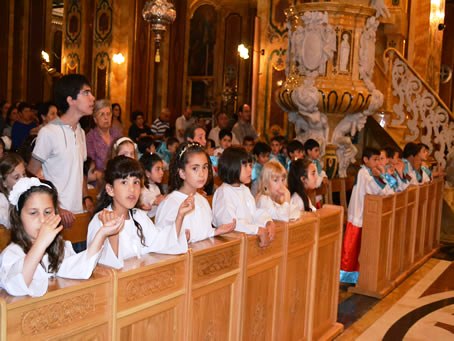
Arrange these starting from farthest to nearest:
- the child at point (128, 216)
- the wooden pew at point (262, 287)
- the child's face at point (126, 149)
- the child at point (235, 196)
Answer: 1. the child's face at point (126, 149)
2. the child at point (235, 196)
3. the wooden pew at point (262, 287)
4. the child at point (128, 216)

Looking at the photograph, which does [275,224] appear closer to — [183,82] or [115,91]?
[115,91]

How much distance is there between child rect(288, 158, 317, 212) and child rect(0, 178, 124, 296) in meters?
2.64

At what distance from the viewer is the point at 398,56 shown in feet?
32.9

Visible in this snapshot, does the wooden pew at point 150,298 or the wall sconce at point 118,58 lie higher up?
the wall sconce at point 118,58

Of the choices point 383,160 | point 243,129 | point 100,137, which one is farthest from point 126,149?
point 243,129

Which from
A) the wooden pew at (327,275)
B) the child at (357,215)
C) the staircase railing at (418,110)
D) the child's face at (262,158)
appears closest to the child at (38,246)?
the wooden pew at (327,275)

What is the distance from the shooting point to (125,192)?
10.6ft

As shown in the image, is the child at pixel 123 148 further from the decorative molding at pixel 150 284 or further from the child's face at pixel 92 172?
the decorative molding at pixel 150 284

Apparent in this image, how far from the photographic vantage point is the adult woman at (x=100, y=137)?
16.8ft

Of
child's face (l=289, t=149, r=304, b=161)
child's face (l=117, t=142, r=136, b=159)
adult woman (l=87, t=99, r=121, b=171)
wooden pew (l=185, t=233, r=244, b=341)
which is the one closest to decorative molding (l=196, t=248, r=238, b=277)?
wooden pew (l=185, t=233, r=244, b=341)

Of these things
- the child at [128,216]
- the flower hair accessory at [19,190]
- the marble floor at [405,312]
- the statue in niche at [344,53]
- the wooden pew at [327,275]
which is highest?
the statue in niche at [344,53]

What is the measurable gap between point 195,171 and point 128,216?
603mm

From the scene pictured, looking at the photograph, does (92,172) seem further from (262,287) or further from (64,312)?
(64,312)

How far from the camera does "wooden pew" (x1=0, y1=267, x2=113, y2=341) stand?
80.0 inches
